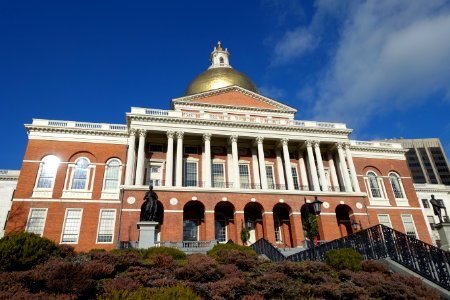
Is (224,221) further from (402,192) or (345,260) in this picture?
(402,192)

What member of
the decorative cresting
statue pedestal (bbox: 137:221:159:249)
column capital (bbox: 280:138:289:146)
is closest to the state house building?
column capital (bbox: 280:138:289:146)

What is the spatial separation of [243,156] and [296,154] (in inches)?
285

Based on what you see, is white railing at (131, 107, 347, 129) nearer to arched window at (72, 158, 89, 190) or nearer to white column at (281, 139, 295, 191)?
white column at (281, 139, 295, 191)

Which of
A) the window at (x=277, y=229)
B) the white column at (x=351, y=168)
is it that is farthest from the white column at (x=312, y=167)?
the window at (x=277, y=229)


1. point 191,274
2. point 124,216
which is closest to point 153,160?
point 124,216

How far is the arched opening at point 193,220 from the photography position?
33.5m

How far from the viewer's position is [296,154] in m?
41.2

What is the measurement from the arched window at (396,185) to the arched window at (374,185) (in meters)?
2.37

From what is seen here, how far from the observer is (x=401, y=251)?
12.9 meters

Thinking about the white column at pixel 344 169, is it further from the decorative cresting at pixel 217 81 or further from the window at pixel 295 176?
the decorative cresting at pixel 217 81

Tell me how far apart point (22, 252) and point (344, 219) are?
3374 cm

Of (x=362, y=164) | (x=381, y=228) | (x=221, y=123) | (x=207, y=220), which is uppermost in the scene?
(x=221, y=123)

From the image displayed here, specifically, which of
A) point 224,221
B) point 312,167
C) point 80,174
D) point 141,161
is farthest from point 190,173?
point 312,167

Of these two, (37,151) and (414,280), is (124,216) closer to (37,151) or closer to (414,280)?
(37,151)
